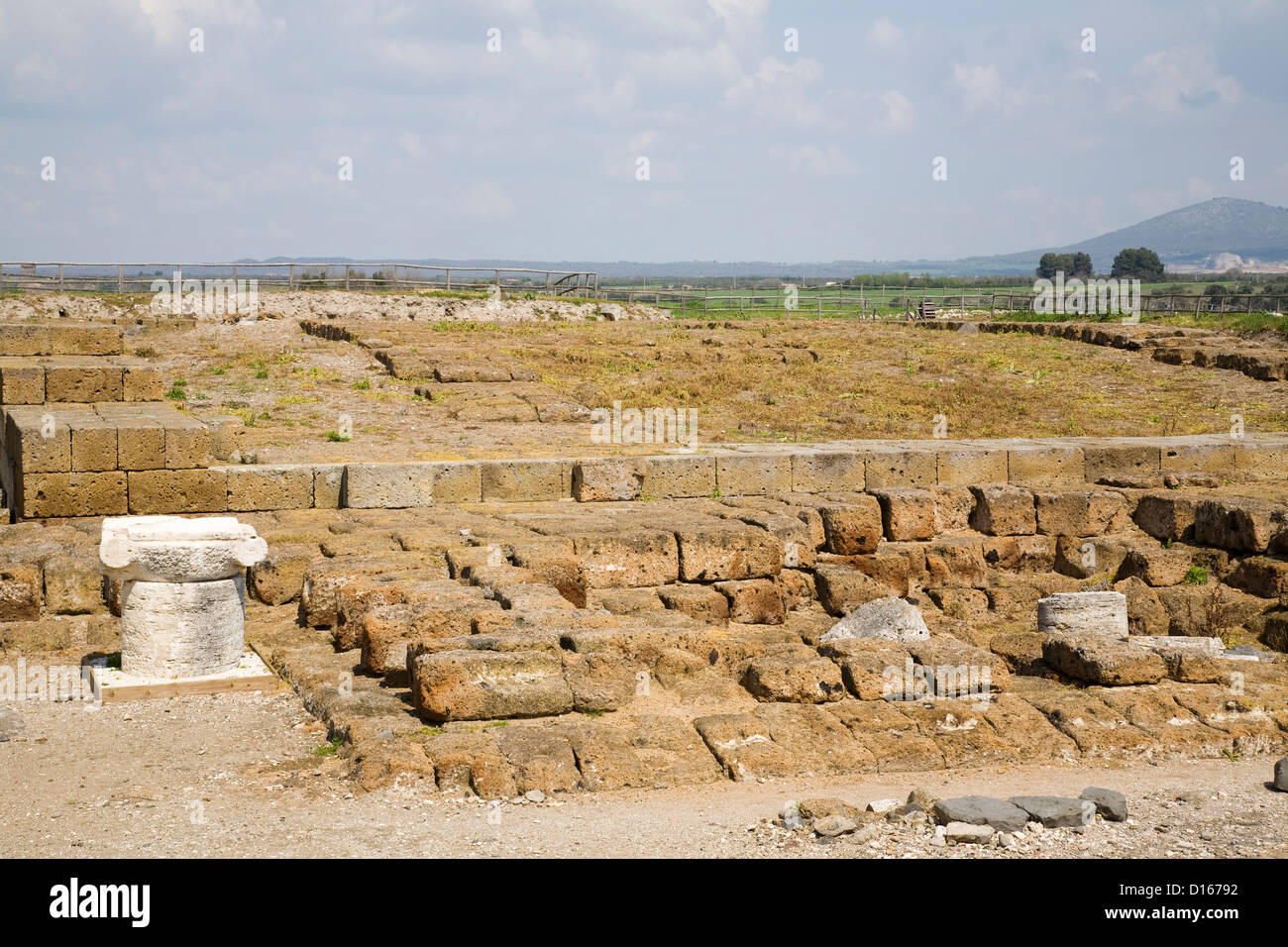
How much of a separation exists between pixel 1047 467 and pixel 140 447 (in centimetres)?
1095

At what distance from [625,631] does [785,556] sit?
427cm

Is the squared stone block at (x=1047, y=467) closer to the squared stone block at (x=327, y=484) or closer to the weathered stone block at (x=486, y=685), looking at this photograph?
the squared stone block at (x=327, y=484)

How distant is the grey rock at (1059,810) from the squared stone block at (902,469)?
9.09 metres

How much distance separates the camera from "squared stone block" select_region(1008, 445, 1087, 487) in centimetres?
1614

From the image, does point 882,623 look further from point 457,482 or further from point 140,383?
point 140,383

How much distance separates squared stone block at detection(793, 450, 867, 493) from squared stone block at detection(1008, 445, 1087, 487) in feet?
7.14

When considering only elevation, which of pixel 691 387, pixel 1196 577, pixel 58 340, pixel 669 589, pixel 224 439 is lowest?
pixel 1196 577

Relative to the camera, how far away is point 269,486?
1331cm

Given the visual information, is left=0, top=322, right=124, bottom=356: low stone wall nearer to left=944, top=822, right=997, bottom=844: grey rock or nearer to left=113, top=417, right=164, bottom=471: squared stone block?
left=113, top=417, right=164, bottom=471: squared stone block

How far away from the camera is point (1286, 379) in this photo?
83.3 ft

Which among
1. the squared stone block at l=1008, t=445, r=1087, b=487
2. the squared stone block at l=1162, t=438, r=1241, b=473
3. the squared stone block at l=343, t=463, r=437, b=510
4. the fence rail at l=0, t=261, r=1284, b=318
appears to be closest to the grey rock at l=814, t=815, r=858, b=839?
the squared stone block at l=343, t=463, r=437, b=510

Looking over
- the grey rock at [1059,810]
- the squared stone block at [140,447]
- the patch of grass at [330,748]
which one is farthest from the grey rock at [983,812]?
the squared stone block at [140,447]

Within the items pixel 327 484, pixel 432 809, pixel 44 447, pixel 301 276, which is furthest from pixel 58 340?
pixel 301 276

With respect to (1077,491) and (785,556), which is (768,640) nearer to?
(785,556)
